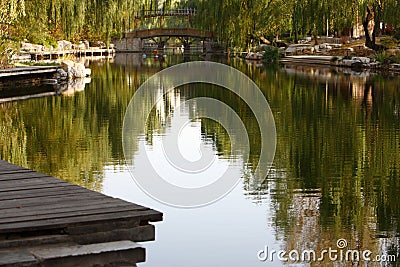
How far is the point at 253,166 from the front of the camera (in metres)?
11.3

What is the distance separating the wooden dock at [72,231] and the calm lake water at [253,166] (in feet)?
4.38

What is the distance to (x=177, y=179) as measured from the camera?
35.9ft

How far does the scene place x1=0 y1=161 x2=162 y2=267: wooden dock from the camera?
4859 millimetres

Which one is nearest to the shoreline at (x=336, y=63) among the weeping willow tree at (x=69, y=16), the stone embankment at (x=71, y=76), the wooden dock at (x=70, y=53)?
the weeping willow tree at (x=69, y=16)

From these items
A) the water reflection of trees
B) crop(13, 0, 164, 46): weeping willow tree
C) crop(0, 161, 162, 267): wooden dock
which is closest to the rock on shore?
crop(13, 0, 164, 46): weeping willow tree

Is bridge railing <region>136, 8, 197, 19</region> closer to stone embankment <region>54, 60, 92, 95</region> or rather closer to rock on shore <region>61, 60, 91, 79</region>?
stone embankment <region>54, 60, 92, 95</region>

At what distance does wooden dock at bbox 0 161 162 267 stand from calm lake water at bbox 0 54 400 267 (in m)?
1.33

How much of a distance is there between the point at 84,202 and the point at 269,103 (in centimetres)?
1482

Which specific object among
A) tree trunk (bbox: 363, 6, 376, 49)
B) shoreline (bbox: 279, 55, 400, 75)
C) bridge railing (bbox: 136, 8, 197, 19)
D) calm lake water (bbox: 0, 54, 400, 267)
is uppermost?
bridge railing (bbox: 136, 8, 197, 19)

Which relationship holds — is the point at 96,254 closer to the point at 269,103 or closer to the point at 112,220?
the point at 112,220

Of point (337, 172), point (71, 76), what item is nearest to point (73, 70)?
point (71, 76)

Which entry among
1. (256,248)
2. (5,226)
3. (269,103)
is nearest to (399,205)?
A: (256,248)

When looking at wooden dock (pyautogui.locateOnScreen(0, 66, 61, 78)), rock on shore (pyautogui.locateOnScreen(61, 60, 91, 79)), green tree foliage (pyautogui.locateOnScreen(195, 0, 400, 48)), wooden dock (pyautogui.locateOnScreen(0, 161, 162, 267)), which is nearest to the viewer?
wooden dock (pyautogui.locateOnScreen(0, 161, 162, 267))

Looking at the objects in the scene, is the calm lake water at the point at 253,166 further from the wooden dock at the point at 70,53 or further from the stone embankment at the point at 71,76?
the wooden dock at the point at 70,53
